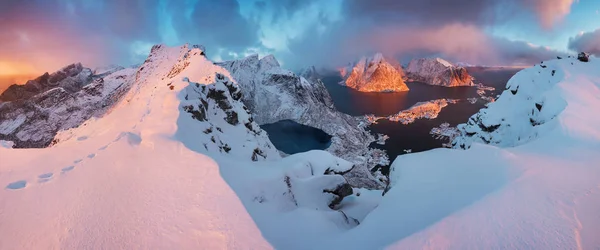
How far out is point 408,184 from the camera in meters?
24.8

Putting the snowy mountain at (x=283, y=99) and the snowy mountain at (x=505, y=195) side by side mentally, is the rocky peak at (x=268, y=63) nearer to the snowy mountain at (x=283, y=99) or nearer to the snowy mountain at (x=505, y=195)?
the snowy mountain at (x=283, y=99)

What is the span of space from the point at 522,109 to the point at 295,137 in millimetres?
78523

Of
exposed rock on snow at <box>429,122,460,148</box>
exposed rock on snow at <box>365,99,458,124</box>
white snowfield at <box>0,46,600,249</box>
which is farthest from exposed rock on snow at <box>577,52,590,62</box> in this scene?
exposed rock on snow at <box>365,99,458,124</box>

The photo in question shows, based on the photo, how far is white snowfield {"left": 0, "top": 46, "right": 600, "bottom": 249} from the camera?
1343cm

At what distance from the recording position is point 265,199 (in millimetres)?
21906

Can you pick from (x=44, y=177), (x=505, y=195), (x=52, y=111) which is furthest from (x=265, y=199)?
(x=52, y=111)

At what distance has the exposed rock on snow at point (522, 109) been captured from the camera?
135 ft

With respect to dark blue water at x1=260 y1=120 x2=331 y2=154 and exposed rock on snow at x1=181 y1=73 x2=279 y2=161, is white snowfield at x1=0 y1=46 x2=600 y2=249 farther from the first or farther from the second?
dark blue water at x1=260 y1=120 x2=331 y2=154

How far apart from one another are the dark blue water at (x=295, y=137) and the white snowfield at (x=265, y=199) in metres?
70.5

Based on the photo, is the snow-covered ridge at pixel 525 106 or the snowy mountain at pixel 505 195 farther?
the snow-covered ridge at pixel 525 106

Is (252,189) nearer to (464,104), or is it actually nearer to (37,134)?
(37,134)

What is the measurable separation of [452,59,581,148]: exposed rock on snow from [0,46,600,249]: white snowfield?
13371mm

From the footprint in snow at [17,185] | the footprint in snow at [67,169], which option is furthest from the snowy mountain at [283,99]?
the footprint in snow at [17,185]

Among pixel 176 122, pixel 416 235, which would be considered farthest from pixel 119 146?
pixel 416 235
